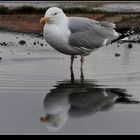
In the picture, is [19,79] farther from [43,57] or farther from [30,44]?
[30,44]

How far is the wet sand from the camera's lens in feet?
21.3

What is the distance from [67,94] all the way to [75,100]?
391 mm

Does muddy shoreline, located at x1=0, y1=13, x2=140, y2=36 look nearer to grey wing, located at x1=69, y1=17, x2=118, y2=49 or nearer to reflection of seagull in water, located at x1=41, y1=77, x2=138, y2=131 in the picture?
grey wing, located at x1=69, y1=17, x2=118, y2=49

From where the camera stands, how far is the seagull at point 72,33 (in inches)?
374

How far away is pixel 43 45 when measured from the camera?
14.0 m

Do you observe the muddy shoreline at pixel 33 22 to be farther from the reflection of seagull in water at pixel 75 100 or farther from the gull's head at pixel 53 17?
the reflection of seagull in water at pixel 75 100

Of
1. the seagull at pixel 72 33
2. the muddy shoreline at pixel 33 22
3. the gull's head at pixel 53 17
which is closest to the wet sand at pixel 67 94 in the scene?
the seagull at pixel 72 33

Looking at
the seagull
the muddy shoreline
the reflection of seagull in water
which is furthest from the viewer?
the muddy shoreline

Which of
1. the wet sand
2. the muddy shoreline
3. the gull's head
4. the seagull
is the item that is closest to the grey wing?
the seagull

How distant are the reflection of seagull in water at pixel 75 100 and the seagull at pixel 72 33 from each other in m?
0.93

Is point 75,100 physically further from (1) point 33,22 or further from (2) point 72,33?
(1) point 33,22
